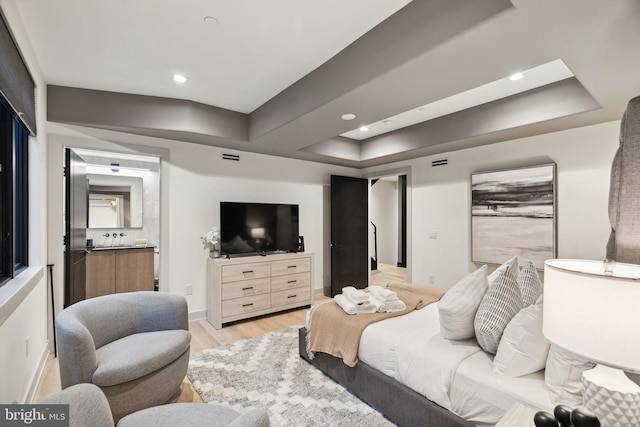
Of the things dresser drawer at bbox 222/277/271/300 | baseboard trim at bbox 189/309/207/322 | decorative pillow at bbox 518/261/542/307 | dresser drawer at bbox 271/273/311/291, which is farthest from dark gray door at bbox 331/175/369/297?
decorative pillow at bbox 518/261/542/307

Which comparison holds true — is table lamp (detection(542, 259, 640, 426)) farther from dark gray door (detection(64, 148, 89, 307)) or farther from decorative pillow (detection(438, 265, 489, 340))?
dark gray door (detection(64, 148, 89, 307))

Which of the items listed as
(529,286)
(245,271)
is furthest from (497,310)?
(245,271)

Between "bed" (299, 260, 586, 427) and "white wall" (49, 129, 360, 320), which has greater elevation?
"white wall" (49, 129, 360, 320)

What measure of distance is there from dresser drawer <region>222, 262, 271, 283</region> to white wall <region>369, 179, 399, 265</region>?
500 centimetres

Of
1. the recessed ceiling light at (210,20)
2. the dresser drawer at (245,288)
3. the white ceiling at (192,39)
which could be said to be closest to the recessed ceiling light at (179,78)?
the white ceiling at (192,39)

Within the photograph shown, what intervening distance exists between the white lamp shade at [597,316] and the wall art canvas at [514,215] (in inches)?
111

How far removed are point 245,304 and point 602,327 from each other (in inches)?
138

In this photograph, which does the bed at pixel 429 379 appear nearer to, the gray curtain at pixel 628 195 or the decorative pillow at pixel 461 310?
the decorative pillow at pixel 461 310

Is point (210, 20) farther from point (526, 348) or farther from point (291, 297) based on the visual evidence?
point (291, 297)

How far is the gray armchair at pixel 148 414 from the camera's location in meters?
1.06

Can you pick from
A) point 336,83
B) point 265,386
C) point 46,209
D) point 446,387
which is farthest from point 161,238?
point 446,387

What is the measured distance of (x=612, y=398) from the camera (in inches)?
40.0

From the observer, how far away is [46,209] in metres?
2.94

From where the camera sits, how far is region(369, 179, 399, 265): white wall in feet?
27.7
